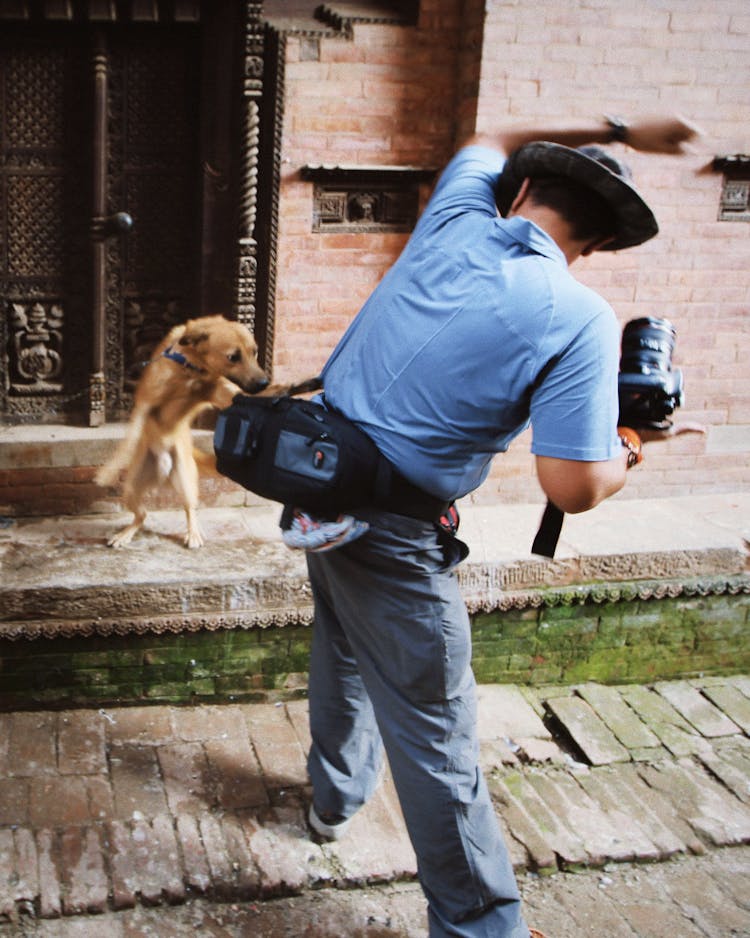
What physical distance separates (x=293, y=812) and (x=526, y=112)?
3.02m

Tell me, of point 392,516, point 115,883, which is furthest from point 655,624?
point 115,883

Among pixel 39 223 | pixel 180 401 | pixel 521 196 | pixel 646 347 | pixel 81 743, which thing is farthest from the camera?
pixel 39 223

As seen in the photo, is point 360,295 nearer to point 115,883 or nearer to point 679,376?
point 679,376

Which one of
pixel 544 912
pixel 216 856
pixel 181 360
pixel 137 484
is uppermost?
pixel 181 360

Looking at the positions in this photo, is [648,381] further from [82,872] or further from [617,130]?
[82,872]

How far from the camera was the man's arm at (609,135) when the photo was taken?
124 inches

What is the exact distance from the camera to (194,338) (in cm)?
401

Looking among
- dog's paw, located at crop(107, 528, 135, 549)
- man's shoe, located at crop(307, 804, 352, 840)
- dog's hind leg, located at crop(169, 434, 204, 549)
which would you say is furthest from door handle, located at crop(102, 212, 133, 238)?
man's shoe, located at crop(307, 804, 352, 840)

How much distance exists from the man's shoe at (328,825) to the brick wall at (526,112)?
1976 millimetres

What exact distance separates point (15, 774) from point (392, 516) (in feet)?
6.01

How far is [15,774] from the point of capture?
12.1 ft

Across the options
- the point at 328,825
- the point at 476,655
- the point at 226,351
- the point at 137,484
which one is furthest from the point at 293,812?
the point at 226,351

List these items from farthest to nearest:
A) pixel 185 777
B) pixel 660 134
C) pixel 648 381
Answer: pixel 185 777, pixel 660 134, pixel 648 381

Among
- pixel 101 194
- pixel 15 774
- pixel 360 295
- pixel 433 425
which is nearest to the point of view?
pixel 433 425
